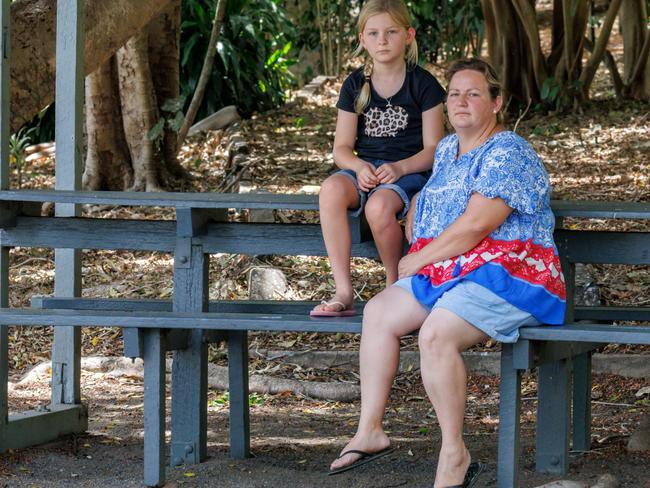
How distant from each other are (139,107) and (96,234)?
4775 millimetres

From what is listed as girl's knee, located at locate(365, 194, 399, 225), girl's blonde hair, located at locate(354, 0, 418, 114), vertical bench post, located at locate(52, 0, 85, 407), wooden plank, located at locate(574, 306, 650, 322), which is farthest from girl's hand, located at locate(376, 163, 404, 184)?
vertical bench post, located at locate(52, 0, 85, 407)

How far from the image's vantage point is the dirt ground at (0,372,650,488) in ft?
14.6

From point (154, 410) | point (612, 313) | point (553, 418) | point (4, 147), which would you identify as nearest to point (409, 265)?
point (553, 418)

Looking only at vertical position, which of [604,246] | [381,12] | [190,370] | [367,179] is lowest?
→ [190,370]

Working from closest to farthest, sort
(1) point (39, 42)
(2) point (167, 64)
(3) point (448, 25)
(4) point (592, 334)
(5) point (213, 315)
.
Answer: (4) point (592, 334) < (5) point (213, 315) < (1) point (39, 42) < (2) point (167, 64) < (3) point (448, 25)

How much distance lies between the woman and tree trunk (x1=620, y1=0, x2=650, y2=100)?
8.11 m

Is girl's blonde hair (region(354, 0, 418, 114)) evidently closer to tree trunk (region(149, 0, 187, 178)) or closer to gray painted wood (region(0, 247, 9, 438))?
gray painted wood (region(0, 247, 9, 438))

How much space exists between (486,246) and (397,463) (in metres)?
1.16

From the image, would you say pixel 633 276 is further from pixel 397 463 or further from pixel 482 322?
pixel 482 322

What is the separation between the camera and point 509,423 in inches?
158

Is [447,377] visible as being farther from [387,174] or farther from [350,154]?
[350,154]

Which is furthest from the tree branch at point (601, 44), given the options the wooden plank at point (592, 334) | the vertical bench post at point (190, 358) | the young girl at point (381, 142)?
the wooden plank at point (592, 334)

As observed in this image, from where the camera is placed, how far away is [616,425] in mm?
5398

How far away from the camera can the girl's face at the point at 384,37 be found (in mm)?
4516
